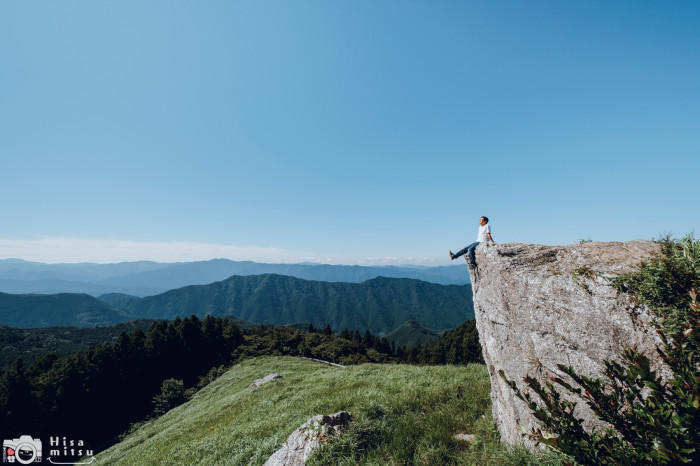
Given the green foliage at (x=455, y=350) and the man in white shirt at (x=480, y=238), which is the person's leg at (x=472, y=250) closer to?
the man in white shirt at (x=480, y=238)

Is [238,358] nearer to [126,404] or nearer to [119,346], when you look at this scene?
[126,404]

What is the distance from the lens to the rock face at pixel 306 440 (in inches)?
256

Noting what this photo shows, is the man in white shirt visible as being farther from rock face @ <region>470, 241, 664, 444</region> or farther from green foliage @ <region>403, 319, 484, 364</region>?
green foliage @ <region>403, 319, 484, 364</region>

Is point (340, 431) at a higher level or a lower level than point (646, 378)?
lower

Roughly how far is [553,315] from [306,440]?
22.0 feet

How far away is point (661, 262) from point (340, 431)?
7.65 metres

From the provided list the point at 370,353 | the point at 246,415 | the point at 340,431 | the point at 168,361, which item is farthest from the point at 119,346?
the point at 340,431

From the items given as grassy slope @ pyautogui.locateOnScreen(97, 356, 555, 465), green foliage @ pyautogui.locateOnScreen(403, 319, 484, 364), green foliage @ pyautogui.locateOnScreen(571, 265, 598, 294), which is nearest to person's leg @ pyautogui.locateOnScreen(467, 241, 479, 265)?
green foliage @ pyautogui.locateOnScreen(571, 265, 598, 294)

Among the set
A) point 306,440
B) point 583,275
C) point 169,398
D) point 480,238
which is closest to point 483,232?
point 480,238

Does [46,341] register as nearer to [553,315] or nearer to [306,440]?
[306,440]

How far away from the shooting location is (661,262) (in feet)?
13.7

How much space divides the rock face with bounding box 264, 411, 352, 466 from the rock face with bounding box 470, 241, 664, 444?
4.37 m

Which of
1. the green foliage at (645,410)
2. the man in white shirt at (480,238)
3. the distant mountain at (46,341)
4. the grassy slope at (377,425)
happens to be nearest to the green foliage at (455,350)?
the grassy slope at (377,425)

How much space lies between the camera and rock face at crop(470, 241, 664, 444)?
4.64 meters
